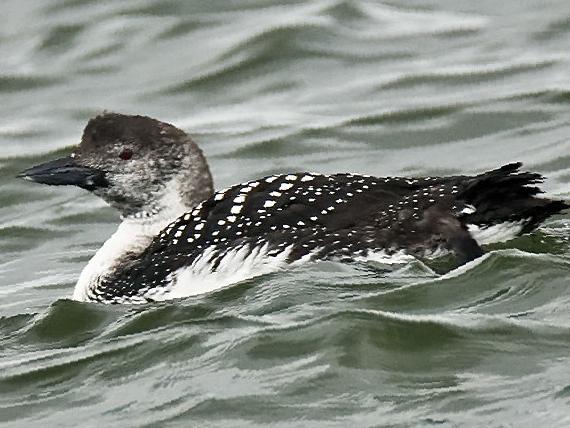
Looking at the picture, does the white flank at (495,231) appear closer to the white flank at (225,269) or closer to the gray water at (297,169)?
the gray water at (297,169)

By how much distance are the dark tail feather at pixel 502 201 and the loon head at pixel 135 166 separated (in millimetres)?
1382

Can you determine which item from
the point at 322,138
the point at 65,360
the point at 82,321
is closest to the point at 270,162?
the point at 322,138

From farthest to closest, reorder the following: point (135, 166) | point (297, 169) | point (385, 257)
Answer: point (297, 169) < point (135, 166) < point (385, 257)

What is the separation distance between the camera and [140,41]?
45.1 ft

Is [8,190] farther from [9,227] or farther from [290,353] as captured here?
[290,353]

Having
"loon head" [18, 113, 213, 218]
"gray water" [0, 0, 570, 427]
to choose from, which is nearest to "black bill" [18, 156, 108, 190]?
"loon head" [18, 113, 213, 218]

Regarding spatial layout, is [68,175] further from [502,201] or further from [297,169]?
[297,169]

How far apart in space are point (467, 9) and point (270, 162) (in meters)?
2.98

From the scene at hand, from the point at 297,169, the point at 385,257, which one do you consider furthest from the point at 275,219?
the point at 297,169

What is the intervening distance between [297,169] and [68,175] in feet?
9.89

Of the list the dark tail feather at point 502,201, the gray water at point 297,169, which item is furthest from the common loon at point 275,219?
the gray water at point 297,169

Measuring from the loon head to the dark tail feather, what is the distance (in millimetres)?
1382

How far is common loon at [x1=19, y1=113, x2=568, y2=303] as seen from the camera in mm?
7344

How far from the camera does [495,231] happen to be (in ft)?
24.2
